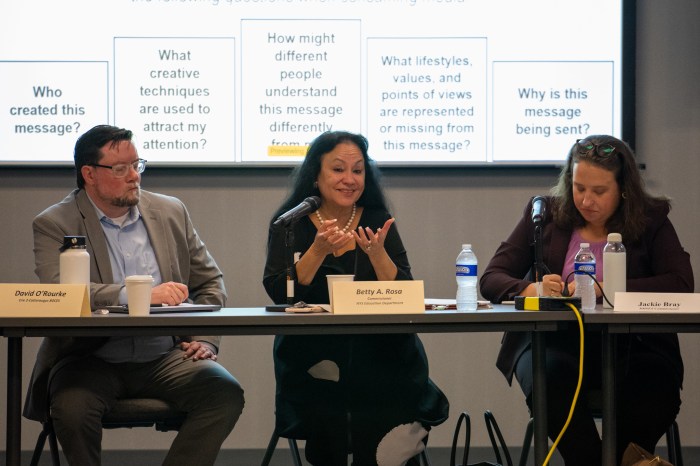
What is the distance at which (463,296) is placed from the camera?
8.49 feet

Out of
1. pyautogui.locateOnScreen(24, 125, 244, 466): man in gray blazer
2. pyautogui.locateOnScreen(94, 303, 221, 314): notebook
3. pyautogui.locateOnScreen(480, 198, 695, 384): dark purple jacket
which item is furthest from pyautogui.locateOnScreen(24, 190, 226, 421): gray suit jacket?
pyautogui.locateOnScreen(480, 198, 695, 384): dark purple jacket

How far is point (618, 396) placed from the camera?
279 centimetres

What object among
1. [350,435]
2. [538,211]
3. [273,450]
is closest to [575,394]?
[538,211]

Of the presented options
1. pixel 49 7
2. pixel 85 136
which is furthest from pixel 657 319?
pixel 49 7

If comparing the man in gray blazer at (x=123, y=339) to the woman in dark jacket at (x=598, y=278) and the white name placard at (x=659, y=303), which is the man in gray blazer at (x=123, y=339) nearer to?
the woman in dark jacket at (x=598, y=278)

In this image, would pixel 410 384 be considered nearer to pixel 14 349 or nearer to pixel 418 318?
pixel 418 318

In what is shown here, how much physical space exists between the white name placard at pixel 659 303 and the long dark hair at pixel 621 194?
1.99 feet

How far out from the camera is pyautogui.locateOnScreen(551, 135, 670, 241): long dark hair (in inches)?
119

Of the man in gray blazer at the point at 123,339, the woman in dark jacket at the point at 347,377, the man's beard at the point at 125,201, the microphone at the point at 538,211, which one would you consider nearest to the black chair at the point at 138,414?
the man in gray blazer at the point at 123,339

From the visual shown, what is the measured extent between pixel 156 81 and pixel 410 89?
3.75ft

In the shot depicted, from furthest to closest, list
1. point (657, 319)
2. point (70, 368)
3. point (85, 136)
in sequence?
1. point (85, 136)
2. point (70, 368)
3. point (657, 319)

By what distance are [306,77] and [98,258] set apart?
1474mm

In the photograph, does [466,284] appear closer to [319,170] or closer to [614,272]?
[614,272]

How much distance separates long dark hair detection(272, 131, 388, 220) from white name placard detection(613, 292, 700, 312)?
1.10 m
